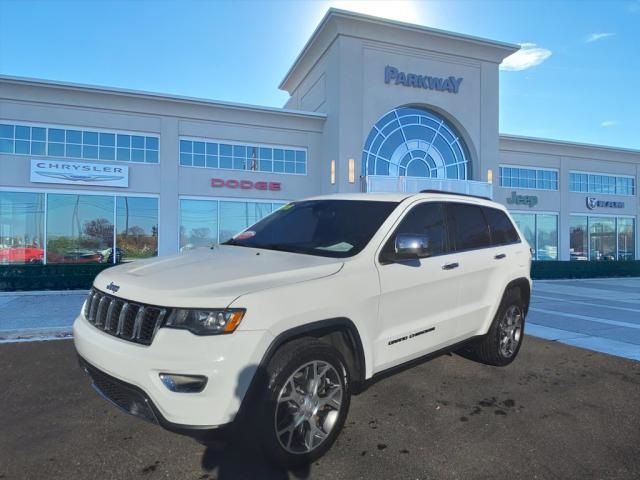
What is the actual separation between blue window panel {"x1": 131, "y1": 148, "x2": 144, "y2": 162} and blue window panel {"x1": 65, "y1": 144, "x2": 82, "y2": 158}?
191 centimetres

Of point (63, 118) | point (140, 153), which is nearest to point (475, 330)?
point (140, 153)

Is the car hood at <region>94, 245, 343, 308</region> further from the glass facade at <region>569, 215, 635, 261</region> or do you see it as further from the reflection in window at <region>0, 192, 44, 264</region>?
the glass facade at <region>569, 215, 635, 261</region>

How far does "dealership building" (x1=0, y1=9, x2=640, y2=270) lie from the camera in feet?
54.2

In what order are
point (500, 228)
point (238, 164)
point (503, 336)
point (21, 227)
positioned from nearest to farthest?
point (503, 336) → point (500, 228) → point (21, 227) → point (238, 164)

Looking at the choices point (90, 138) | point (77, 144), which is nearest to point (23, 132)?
point (77, 144)

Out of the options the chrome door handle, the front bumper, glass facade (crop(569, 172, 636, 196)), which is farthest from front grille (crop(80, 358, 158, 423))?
glass facade (crop(569, 172, 636, 196))

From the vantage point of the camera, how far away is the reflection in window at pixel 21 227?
53.5 ft

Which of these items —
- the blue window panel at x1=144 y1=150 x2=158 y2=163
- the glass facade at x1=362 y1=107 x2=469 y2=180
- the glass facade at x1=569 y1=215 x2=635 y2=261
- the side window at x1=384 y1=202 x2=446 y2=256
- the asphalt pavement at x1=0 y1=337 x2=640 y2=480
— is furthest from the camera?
the glass facade at x1=569 y1=215 x2=635 y2=261

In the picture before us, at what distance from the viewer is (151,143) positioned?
17812 mm

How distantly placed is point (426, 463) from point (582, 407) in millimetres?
1972

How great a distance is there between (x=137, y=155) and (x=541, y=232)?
21883 millimetres

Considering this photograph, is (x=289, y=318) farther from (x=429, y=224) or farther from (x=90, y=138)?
(x=90, y=138)

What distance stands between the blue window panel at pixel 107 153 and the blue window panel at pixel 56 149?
1.40m

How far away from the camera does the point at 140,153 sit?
17641 millimetres
